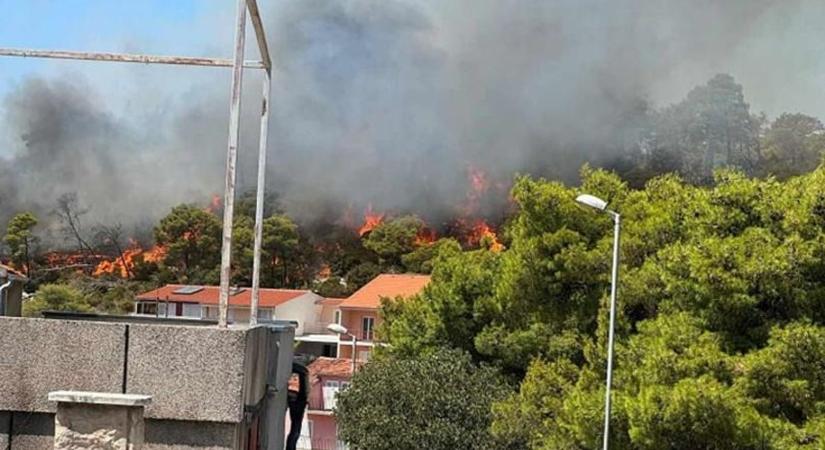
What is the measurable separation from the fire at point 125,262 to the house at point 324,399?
29.8 meters

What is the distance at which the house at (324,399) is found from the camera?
124 ft

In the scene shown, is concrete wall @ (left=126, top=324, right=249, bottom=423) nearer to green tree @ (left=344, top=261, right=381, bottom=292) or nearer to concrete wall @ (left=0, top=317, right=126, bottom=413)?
concrete wall @ (left=0, top=317, right=126, bottom=413)

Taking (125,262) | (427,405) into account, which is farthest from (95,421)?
(125,262)

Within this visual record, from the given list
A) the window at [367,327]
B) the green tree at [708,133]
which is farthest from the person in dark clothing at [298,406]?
the green tree at [708,133]

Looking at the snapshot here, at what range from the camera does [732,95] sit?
3408 inches

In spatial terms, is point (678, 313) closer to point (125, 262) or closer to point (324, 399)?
point (324, 399)

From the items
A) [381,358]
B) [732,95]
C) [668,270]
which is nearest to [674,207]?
[668,270]

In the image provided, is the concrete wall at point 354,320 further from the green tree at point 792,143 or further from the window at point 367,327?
the green tree at point 792,143

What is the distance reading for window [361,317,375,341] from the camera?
52375 mm

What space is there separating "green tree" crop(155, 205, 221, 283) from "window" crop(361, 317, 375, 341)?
1703 cm

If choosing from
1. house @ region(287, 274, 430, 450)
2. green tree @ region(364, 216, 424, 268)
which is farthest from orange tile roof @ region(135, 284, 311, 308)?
green tree @ region(364, 216, 424, 268)

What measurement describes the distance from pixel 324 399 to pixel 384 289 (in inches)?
558

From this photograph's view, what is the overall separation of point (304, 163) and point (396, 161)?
9.37 metres

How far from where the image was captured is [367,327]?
52812 mm
